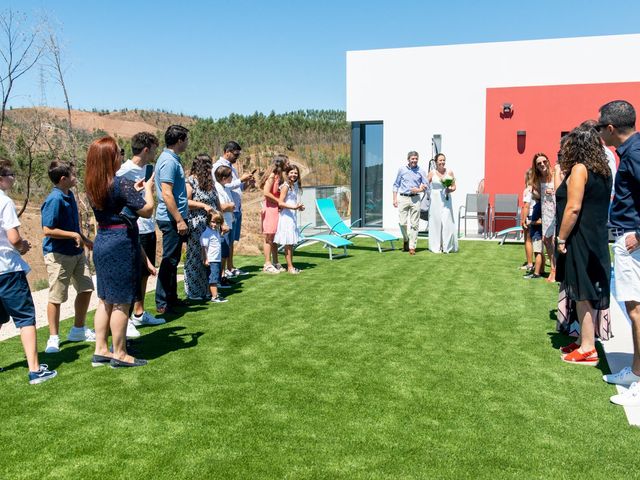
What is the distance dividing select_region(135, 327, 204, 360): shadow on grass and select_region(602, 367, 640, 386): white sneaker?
3270mm

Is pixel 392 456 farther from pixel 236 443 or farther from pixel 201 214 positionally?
pixel 201 214

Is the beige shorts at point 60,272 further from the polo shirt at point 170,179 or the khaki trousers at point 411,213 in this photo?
the khaki trousers at point 411,213

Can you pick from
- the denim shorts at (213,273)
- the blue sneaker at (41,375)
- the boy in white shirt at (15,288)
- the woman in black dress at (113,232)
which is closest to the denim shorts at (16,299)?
the boy in white shirt at (15,288)

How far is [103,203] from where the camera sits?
407cm

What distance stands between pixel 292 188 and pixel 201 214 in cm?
227

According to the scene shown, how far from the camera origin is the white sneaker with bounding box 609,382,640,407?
363 centimetres

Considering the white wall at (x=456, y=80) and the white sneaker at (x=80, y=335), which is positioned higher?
the white wall at (x=456, y=80)

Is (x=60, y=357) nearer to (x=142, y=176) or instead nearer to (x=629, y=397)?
(x=142, y=176)

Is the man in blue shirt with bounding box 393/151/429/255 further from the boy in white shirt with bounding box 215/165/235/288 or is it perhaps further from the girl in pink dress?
the boy in white shirt with bounding box 215/165/235/288

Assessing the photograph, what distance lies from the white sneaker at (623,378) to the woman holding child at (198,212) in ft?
13.8

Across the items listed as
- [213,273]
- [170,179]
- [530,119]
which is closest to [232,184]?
[213,273]

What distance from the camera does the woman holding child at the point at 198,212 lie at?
251 inches

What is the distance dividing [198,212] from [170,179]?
936 millimetres

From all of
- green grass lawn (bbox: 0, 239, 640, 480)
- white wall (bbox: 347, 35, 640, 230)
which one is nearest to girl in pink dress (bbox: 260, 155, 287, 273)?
green grass lawn (bbox: 0, 239, 640, 480)
